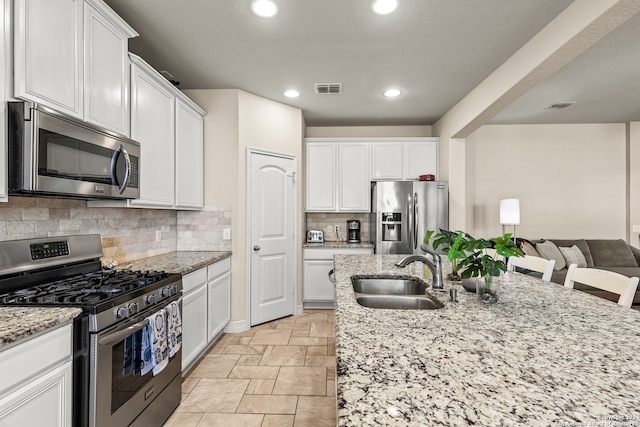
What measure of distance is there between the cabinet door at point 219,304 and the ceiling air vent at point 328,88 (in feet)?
7.09

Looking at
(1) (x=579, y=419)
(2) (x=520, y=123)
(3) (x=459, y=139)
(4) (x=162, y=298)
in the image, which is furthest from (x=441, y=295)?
(2) (x=520, y=123)

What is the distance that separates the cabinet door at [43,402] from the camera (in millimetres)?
1124

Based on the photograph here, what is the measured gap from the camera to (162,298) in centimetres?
195

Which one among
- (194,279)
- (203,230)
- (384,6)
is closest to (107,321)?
(194,279)

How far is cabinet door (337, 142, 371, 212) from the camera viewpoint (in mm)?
4758

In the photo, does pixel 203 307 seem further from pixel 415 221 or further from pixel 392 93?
pixel 392 93

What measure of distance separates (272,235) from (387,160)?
1954 mm

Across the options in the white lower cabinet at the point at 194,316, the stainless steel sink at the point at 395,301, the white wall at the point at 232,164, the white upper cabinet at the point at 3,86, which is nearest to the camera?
the white upper cabinet at the point at 3,86

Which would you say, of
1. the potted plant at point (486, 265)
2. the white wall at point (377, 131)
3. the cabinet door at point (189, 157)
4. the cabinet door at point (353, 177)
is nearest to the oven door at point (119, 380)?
the cabinet door at point (189, 157)

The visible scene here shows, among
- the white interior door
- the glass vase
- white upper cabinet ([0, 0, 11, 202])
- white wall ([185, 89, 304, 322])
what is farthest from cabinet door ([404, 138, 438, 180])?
white upper cabinet ([0, 0, 11, 202])

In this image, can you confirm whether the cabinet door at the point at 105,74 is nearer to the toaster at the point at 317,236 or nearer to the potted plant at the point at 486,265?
the potted plant at the point at 486,265

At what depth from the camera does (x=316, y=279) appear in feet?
14.7

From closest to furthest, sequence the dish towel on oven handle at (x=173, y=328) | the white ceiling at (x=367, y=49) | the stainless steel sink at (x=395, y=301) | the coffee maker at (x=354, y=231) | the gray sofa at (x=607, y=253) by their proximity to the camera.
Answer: the stainless steel sink at (x=395, y=301), the dish towel on oven handle at (x=173, y=328), the white ceiling at (x=367, y=49), the gray sofa at (x=607, y=253), the coffee maker at (x=354, y=231)

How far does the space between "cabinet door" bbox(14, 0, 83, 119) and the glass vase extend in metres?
2.14
